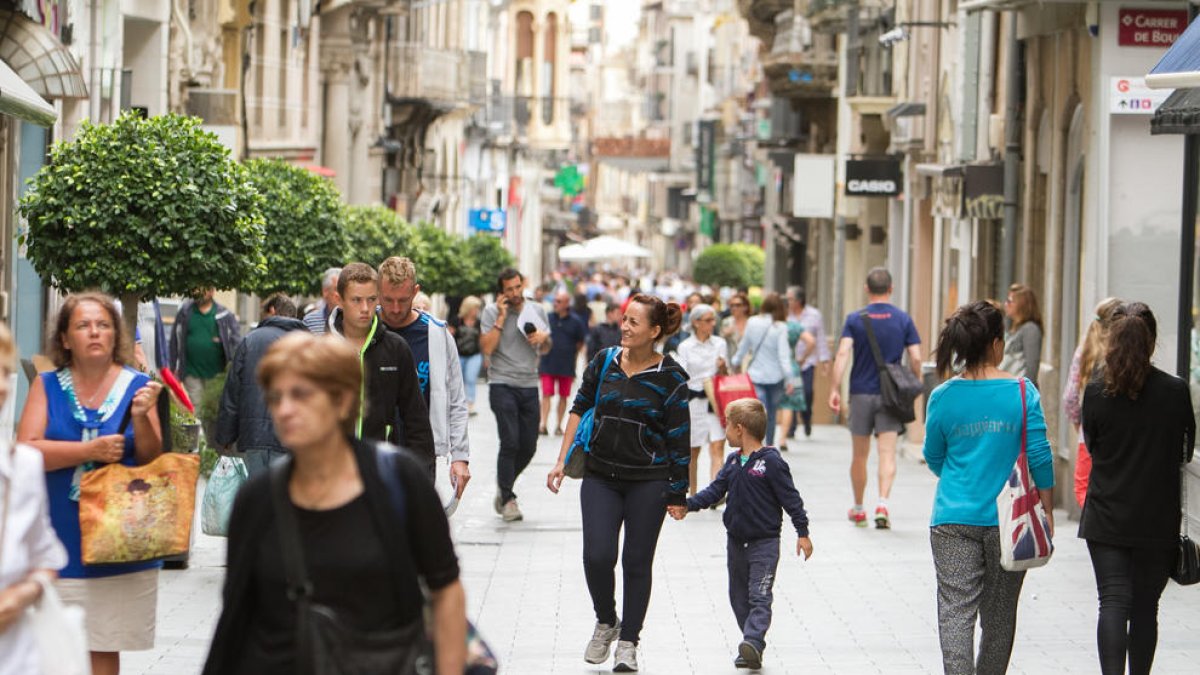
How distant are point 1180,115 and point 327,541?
768cm

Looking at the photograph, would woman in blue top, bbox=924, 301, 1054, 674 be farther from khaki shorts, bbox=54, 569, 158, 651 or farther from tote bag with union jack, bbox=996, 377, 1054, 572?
khaki shorts, bbox=54, 569, 158, 651

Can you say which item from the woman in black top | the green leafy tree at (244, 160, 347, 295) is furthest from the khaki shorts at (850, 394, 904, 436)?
the woman in black top

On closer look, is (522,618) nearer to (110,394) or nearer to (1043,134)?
(110,394)

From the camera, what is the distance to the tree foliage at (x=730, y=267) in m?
58.2

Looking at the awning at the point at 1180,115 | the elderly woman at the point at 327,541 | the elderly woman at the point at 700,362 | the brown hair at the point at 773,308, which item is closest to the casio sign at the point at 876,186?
the brown hair at the point at 773,308

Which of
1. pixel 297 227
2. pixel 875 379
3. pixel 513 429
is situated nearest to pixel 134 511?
pixel 513 429

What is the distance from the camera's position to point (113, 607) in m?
7.19

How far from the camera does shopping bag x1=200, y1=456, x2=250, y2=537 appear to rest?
11.0 m

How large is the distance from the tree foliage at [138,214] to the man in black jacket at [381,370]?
4506 mm

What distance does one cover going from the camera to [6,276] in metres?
18.3

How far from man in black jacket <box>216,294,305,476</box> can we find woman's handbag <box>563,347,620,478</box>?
1.26 metres

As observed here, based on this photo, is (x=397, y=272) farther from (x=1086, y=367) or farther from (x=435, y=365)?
(x=1086, y=367)

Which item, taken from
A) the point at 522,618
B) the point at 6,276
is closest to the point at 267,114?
the point at 6,276

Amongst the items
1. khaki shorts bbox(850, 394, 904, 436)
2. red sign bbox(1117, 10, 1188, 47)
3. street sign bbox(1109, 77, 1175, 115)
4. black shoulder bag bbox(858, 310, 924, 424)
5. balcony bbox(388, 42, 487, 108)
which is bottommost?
khaki shorts bbox(850, 394, 904, 436)
